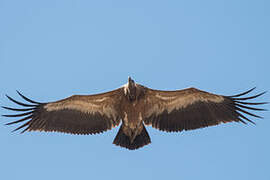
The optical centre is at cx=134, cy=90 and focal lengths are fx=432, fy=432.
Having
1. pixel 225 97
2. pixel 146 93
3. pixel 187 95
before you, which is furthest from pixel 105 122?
pixel 225 97

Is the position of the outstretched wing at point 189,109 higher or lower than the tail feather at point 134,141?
higher

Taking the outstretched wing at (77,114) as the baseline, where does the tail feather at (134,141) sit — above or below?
below

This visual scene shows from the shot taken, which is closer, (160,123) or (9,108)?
(9,108)

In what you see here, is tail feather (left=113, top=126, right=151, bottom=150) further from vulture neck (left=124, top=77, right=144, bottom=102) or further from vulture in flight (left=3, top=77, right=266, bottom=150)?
vulture neck (left=124, top=77, right=144, bottom=102)

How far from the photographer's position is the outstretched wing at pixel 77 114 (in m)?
11.6

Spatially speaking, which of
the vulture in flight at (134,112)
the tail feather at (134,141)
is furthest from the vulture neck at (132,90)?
the tail feather at (134,141)

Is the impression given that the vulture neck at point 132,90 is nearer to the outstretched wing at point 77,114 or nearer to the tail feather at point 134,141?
the outstretched wing at point 77,114

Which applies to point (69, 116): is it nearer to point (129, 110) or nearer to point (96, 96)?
point (96, 96)

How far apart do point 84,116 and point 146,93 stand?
1.86m

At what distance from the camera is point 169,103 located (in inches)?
482

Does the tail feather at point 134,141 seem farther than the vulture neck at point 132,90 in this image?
Yes

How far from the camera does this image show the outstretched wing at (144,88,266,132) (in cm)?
1171

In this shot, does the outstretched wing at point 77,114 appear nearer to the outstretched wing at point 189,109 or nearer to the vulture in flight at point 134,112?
the vulture in flight at point 134,112

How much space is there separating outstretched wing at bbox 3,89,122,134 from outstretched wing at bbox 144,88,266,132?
1016mm
